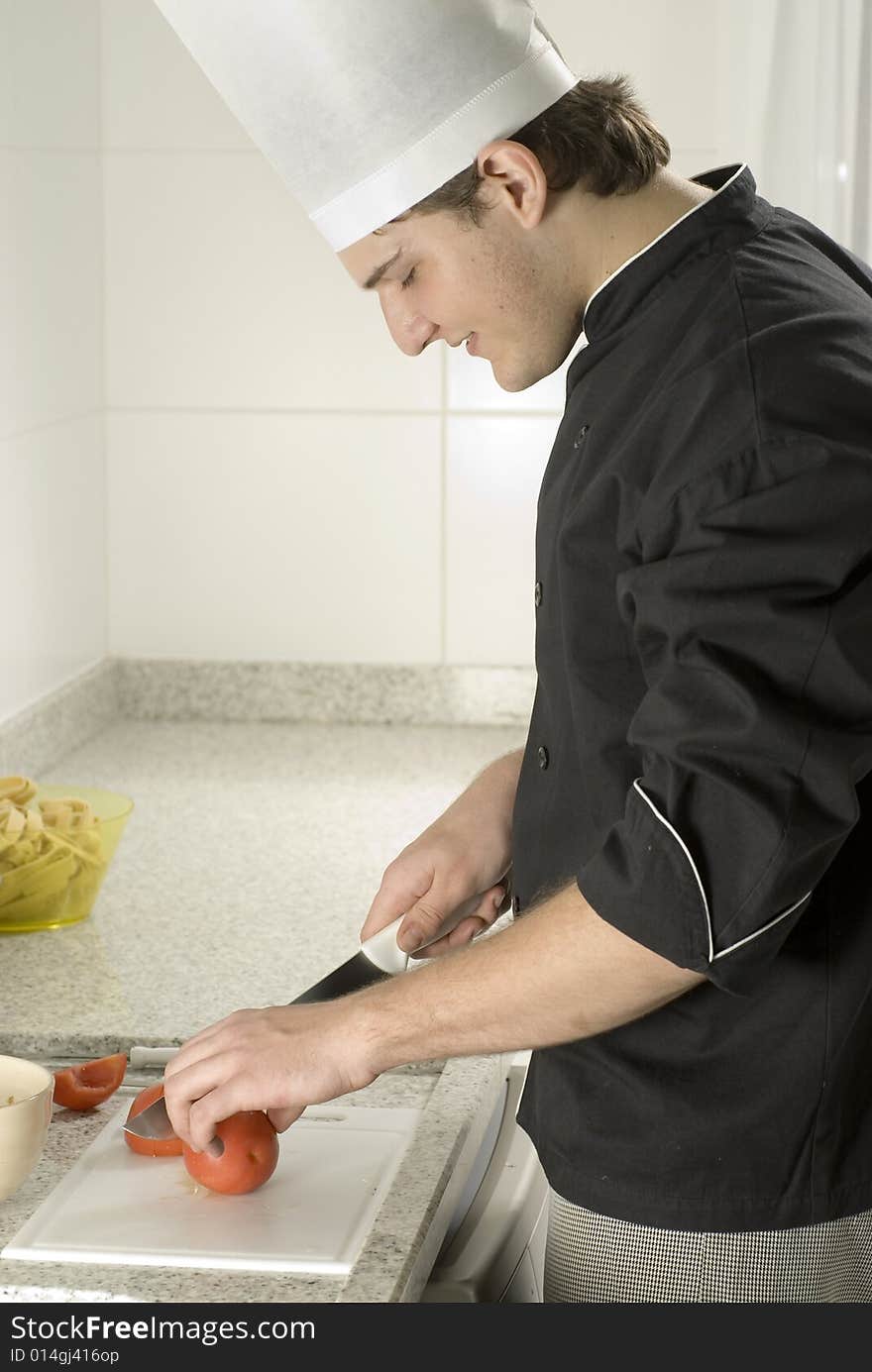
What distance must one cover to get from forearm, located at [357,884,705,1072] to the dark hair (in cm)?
40

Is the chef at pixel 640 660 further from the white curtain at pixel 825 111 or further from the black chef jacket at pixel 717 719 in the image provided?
the white curtain at pixel 825 111

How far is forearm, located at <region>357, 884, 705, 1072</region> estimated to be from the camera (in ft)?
2.91

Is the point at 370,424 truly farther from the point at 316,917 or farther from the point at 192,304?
the point at 316,917

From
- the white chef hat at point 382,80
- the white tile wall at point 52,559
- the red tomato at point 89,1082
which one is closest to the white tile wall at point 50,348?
the white tile wall at point 52,559

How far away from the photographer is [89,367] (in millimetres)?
2246

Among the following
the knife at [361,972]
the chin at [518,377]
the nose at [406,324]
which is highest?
the nose at [406,324]

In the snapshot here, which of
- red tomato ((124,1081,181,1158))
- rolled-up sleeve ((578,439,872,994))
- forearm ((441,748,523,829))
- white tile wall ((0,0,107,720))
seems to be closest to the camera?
rolled-up sleeve ((578,439,872,994))

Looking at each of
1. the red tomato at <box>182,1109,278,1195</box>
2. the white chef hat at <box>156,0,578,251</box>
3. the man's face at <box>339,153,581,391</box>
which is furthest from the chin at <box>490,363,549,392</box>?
the red tomato at <box>182,1109,278,1195</box>

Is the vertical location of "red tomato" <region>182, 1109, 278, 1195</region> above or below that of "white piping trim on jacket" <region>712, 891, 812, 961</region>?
below

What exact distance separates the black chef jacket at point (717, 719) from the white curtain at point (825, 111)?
3.26 ft

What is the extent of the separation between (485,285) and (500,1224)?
639 millimetres

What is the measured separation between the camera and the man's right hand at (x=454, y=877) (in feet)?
3.95

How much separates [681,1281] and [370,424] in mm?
1476

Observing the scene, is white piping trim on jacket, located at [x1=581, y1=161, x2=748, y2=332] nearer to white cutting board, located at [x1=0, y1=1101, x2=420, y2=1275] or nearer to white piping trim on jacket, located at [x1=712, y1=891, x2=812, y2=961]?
white piping trim on jacket, located at [x1=712, y1=891, x2=812, y2=961]
